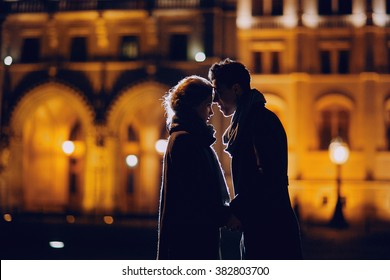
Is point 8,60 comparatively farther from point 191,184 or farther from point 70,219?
point 191,184

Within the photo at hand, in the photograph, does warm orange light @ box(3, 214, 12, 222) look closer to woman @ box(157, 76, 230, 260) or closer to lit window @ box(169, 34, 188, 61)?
lit window @ box(169, 34, 188, 61)

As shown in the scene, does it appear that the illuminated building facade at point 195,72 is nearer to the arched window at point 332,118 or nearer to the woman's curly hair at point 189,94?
the arched window at point 332,118

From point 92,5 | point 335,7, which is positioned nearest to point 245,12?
point 335,7

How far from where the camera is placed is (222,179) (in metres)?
4.53

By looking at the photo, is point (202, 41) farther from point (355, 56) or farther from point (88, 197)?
point (88, 197)

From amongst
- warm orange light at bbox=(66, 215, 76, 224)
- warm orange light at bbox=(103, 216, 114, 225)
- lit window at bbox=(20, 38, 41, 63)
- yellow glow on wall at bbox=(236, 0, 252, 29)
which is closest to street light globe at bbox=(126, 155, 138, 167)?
warm orange light at bbox=(103, 216, 114, 225)

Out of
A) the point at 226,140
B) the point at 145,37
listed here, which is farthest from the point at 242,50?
the point at 226,140

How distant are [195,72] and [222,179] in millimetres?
23280

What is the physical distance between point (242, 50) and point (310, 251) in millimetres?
15225

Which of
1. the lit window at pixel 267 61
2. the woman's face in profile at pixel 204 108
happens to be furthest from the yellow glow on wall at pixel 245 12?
the woman's face in profile at pixel 204 108

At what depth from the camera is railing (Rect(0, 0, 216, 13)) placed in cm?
2802

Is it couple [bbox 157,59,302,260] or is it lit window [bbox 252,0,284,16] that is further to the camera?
lit window [bbox 252,0,284,16]

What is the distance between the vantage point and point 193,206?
4391 mm

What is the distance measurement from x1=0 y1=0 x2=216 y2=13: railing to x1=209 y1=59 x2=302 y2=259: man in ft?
78.7
